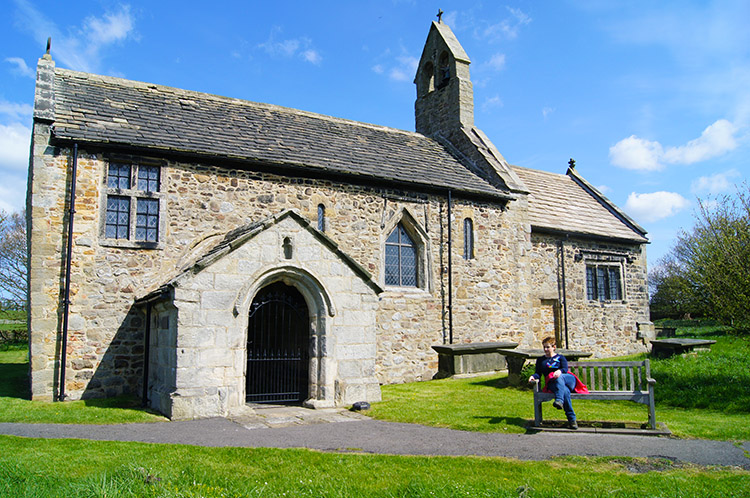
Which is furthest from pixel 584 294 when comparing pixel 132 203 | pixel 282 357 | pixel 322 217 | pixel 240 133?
pixel 132 203

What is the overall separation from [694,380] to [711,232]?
3.71 meters

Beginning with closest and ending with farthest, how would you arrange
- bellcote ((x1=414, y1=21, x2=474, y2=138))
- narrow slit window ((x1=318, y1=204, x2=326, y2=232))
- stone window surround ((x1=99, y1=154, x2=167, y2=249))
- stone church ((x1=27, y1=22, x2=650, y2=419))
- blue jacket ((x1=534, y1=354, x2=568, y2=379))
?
blue jacket ((x1=534, y1=354, x2=568, y2=379)), stone church ((x1=27, y1=22, x2=650, y2=419)), stone window surround ((x1=99, y1=154, x2=167, y2=249)), narrow slit window ((x1=318, y1=204, x2=326, y2=232)), bellcote ((x1=414, y1=21, x2=474, y2=138))

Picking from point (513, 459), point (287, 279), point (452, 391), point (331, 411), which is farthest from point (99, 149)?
point (513, 459)

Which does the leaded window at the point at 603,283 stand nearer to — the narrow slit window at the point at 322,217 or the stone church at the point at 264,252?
the stone church at the point at 264,252

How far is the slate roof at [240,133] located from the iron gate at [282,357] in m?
4.03

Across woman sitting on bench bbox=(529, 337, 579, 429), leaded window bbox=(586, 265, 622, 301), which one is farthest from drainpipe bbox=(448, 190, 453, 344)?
leaded window bbox=(586, 265, 622, 301)

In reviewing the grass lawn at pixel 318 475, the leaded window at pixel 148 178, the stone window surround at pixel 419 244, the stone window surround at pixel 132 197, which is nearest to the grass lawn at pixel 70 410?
the grass lawn at pixel 318 475

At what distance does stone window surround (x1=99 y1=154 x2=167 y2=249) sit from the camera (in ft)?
39.1

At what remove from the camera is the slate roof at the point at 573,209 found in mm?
20391

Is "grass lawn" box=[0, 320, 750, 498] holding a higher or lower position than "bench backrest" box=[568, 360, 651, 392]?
lower

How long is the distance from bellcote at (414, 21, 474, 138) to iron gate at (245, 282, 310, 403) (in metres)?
11.5

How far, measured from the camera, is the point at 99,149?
12000mm

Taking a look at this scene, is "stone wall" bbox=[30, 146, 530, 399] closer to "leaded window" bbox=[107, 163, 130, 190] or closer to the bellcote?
"leaded window" bbox=[107, 163, 130, 190]

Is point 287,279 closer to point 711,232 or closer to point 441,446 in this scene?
point 441,446
